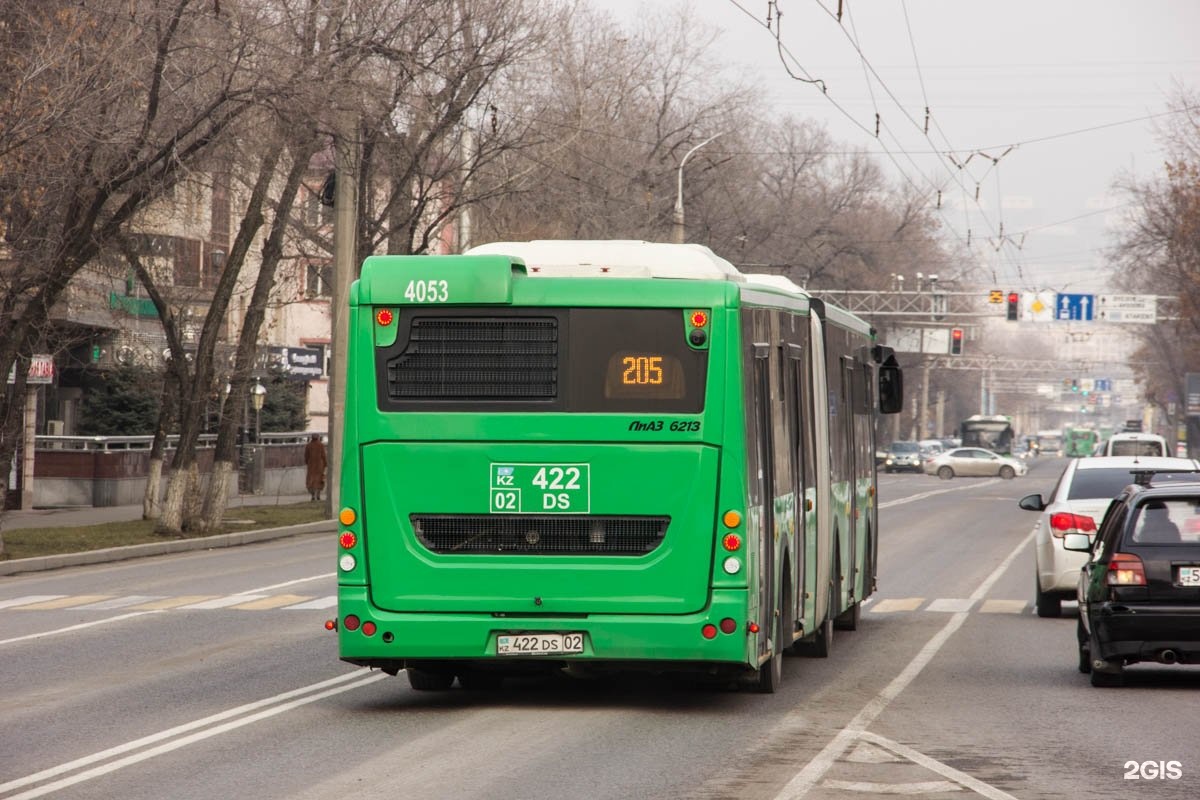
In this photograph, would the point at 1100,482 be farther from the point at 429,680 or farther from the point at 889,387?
the point at 429,680

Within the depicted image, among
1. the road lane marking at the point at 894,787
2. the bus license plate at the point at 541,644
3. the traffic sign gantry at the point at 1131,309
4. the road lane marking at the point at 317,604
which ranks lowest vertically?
the road lane marking at the point at 317,604

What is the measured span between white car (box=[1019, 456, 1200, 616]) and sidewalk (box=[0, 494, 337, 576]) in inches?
540

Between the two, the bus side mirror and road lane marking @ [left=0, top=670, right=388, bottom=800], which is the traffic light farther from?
road lane marking @ [left=0, top=670, right=388, bottom=800]

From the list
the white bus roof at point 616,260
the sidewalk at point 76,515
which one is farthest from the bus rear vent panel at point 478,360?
the sidewalk at point 76,515

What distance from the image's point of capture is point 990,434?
4122 inches

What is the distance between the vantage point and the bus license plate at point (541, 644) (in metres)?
11.4

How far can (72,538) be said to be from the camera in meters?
31.5

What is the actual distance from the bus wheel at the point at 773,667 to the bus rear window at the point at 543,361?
182 centimetres

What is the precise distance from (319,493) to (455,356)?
3982 centimetres

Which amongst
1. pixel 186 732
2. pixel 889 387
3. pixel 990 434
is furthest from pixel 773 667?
pixel 990 434

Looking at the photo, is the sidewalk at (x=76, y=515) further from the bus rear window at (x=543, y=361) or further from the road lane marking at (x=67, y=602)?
the bus rear window at (x=543, y=361)

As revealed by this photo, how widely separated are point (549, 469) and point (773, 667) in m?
2.26

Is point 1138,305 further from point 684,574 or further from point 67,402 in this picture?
point 684,574

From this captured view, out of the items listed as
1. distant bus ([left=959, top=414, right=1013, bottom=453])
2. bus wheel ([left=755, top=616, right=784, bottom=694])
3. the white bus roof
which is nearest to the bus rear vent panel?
the white bus roof
